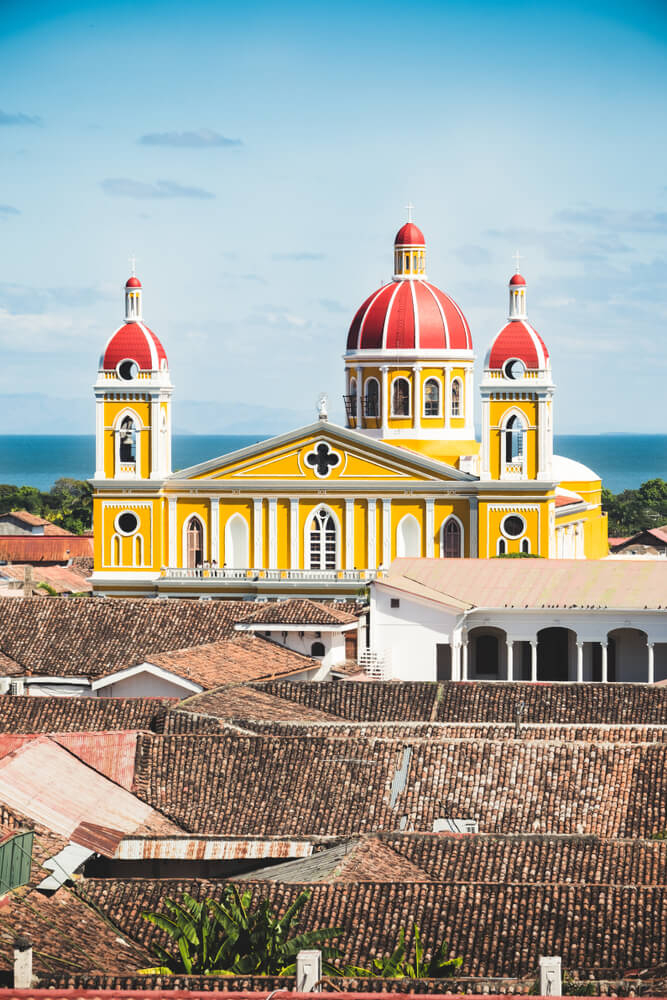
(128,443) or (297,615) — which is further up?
(128,443)

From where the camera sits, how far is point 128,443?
58.2 m

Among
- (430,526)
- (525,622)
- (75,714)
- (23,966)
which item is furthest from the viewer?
(430,526)

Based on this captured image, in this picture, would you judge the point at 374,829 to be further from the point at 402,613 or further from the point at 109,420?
the point at 109,420

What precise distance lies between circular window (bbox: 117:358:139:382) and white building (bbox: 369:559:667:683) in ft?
40.6

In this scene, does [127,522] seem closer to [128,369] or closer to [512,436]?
[128,369]

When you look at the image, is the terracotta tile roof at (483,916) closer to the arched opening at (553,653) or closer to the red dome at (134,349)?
the arched opening at (553,653)

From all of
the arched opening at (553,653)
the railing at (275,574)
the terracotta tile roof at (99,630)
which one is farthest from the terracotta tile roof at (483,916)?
the railing at (275,574)

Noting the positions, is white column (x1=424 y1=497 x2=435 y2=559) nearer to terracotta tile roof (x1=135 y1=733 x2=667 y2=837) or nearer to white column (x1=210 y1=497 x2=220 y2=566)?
white column (x1=210 y1=497 x2=220 y2=566)

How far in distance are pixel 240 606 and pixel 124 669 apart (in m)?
6.84

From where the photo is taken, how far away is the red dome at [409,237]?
6150 cm

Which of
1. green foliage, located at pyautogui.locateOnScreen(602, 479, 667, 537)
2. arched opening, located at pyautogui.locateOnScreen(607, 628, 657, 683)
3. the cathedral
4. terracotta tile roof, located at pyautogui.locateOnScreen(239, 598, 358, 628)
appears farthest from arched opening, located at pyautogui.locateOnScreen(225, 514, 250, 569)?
green foliage, located at pyautogui.locateOnScreen(602, 479, 667, 537)

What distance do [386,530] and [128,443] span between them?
758cm

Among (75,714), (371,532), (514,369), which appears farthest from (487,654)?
(75,714)

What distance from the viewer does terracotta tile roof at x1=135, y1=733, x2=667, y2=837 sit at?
27.7 m
